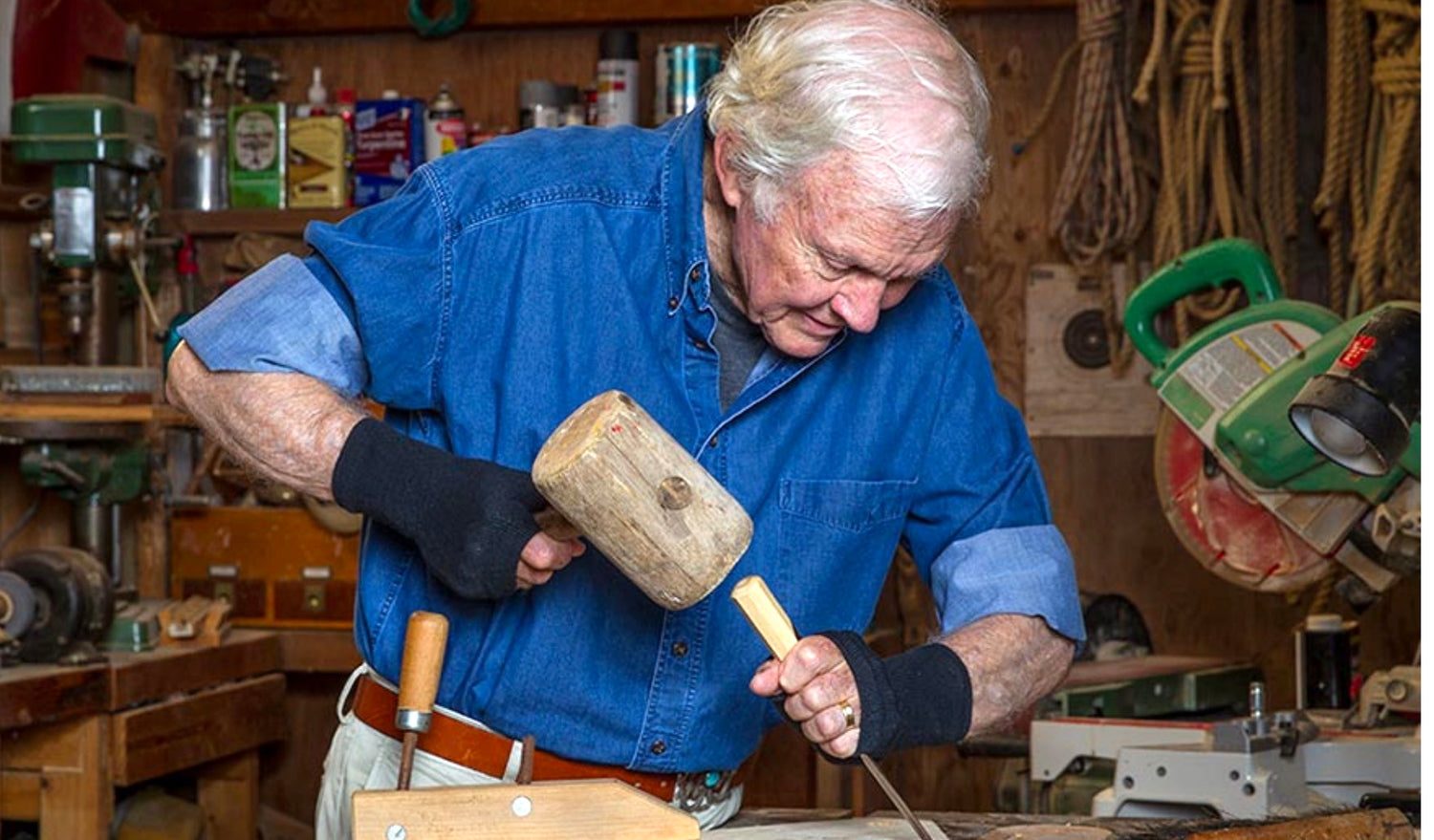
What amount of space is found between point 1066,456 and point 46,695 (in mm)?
1985

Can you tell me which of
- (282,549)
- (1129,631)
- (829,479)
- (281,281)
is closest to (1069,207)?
(1129,631)

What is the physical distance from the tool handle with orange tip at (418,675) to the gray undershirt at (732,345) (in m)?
0.41

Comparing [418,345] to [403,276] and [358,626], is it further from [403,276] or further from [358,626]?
[358,626]

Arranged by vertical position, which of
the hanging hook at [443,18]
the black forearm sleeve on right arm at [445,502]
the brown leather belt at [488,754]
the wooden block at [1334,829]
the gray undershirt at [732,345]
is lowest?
the wooden block at [1334,829]

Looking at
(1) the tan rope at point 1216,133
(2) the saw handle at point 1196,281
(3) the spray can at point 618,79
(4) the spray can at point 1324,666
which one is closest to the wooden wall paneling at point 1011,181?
(1) the tan rope at point 1216,133

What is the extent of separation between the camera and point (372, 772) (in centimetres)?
210

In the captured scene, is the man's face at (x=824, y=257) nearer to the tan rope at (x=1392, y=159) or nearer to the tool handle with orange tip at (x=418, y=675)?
the tool handle with orange tip at (x=418, y=675)

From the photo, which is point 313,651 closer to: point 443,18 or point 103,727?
point 103,727

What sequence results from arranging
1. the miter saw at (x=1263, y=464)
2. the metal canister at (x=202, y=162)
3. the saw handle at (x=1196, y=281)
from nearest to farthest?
the miter saw at (x=1263, y=464) < the saw handle at (x=1196, y=281) < the metal canister at (x=202, y=162)

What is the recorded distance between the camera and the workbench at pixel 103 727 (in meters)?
3.51

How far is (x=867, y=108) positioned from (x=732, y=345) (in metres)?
0.34

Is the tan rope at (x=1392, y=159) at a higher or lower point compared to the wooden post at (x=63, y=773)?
higher

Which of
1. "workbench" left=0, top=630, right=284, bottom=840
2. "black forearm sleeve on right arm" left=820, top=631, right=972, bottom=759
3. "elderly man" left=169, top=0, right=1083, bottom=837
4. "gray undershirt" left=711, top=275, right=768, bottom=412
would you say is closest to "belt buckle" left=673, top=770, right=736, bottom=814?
"elderly man" left=169, top=0, right=1083, bottom=837

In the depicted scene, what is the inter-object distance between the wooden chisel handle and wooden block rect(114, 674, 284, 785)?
1.97 metres
